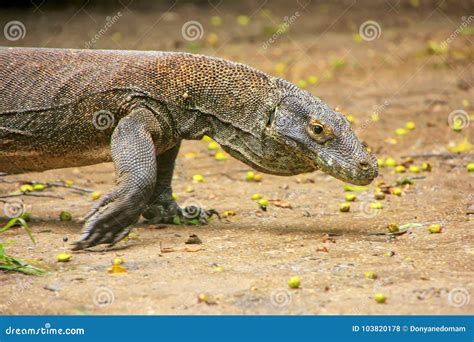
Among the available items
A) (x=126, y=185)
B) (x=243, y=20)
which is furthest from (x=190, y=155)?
(x=243, y=20)

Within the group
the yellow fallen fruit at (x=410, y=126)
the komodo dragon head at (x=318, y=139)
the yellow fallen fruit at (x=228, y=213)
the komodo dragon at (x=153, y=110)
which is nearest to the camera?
the komodo dragon head at (x=318, y=139)

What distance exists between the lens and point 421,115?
11992mm

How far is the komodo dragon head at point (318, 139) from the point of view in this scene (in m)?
7.03

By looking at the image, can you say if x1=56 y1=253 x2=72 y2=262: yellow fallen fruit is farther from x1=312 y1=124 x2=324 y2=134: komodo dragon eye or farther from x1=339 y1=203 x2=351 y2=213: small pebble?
x1=339 y1=203 x2=351 y2=213: small pebble

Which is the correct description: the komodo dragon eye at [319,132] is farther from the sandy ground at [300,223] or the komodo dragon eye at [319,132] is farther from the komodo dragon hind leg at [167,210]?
the komodo dragon hind leg at [167,210]

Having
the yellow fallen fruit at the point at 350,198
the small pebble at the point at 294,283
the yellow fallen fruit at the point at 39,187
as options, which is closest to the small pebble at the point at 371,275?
the small pebble at the point at 294,283

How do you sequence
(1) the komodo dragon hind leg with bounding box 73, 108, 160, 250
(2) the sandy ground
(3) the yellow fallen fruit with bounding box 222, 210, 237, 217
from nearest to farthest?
(2) the sandy ground → (1) the komodo dragon hind leg with bounding box 73, 108, 160, 250 → (3) the yellow fallen fruit with bounding box 222, 210, 237, 217

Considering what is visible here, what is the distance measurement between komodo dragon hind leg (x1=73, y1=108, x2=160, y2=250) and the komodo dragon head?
42.8 inches

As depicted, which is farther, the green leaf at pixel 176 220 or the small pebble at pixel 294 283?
the green leaf at pixel 176 220

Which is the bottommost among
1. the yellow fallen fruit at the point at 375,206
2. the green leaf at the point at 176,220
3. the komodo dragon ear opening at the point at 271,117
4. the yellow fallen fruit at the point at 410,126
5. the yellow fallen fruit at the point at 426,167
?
the green leaf at the point at 176,220

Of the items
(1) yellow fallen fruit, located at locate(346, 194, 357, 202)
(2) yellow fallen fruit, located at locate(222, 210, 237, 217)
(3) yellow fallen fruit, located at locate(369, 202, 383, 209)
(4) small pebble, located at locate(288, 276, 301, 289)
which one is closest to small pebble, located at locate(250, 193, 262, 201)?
(2) yellow fallen fruit, located at locate(222, 210, 237, 217)

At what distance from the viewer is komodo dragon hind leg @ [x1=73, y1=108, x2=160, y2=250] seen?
21.7 ft

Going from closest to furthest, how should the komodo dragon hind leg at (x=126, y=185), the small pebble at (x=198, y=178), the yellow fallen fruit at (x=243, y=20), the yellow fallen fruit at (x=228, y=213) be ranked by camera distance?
the komodo dragon hind leg at (x=126, y=185)
the yellow fallen fruit at (x=228, y=213)
the small pebble at (x=198, y=178)
the yellow fallen fruit at (x=243, y=20)

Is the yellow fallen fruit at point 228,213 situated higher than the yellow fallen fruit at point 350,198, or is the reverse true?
the yellow fallen fruit at point 350,198
